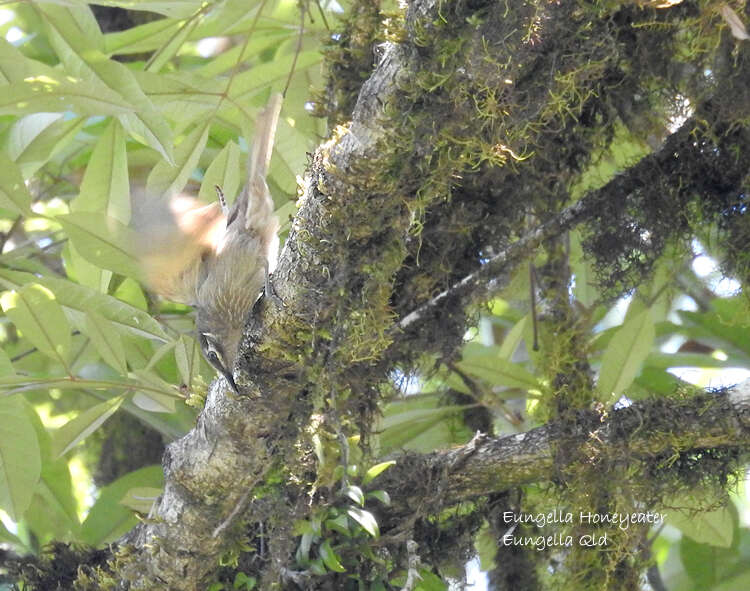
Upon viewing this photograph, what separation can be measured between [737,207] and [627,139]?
34 cm

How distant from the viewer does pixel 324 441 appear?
6.70ft

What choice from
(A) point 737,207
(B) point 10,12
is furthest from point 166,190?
(B) point 10,12

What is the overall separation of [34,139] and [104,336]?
1.80ft

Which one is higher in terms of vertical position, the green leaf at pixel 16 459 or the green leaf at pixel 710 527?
the green leaf at pixel 16 459

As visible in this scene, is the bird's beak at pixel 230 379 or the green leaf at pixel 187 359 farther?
the green leaf at pixel 187 359

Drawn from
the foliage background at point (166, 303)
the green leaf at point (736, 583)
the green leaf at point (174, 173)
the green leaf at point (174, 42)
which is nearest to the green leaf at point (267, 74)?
the foliage background at point (166, 303)

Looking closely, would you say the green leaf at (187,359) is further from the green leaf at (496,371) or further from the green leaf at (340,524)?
the green leaf at (496,371)

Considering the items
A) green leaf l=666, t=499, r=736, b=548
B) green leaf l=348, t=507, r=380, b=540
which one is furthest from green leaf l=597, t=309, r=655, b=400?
green leaf l=348, t=507, r=380, b=540

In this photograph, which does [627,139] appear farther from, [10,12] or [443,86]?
[10,12]

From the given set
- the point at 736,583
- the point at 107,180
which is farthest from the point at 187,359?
the point at 736,583

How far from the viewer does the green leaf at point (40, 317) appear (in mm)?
2227

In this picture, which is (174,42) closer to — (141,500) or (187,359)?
(187,359)

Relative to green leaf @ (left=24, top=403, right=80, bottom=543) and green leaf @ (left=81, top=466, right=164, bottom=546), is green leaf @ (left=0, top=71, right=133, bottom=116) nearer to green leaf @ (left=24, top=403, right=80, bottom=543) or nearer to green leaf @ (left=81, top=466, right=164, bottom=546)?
green leaf @ (left=24, top=403, right=80, bottom=543)

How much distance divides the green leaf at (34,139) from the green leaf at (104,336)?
1.39 ft
